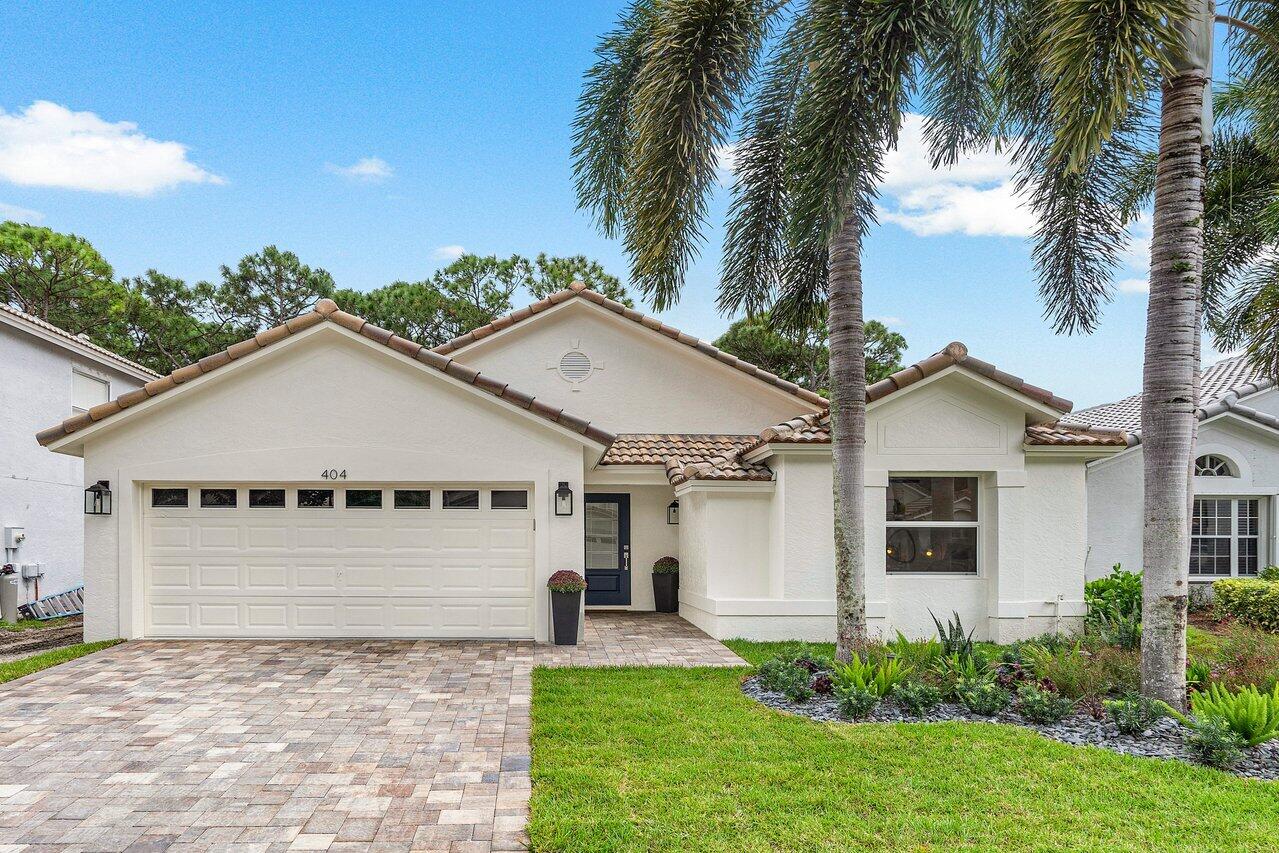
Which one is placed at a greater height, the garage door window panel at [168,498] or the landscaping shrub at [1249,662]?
the garage door window panel at [168,498]

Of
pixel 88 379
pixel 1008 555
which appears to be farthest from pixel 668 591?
pixel 88 379

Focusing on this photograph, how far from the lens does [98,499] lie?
1096 cm

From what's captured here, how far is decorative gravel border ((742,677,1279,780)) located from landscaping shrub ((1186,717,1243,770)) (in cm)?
8

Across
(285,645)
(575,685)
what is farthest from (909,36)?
(285,645)

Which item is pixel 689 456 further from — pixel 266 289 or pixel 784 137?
pixel 266 289

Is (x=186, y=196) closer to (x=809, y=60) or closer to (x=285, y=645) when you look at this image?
(x=285, y=645)

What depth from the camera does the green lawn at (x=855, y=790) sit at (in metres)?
4.76

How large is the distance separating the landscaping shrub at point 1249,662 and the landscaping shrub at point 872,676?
3155mm

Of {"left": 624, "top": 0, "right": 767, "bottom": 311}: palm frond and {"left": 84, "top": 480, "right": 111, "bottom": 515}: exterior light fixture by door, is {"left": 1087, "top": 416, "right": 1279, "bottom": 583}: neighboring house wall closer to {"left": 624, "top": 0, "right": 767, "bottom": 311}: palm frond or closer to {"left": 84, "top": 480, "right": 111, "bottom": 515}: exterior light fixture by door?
{"left": 624, "top": 0, "right": 767, "bottom": 311}: palm frond

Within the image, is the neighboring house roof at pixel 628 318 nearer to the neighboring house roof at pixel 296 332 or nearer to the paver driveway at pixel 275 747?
the neighboring house roof at pixel 296 332

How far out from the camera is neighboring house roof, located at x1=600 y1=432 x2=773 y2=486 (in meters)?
12.0

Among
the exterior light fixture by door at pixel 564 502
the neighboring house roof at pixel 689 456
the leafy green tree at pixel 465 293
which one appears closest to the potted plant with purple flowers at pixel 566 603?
the exterior light fixture by door at pixel 564 502

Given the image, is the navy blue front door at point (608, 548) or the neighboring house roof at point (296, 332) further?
the navy blue front door at point (608, 548)

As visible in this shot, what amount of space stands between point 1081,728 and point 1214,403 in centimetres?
1222
